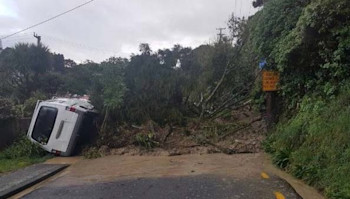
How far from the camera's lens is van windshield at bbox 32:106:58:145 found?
11.9m

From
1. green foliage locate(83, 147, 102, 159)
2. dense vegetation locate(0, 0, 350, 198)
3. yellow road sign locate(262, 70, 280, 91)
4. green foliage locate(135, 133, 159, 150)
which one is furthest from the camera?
green foliage locate(135, 133, 159, 150)

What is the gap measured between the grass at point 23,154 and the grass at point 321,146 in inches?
285

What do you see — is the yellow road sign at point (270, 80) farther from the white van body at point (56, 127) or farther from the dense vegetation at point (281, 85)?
the white van body at point (56, 127)

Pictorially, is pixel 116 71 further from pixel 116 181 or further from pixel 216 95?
pixel 116 181

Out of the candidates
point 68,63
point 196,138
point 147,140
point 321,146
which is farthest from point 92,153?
point 68,63

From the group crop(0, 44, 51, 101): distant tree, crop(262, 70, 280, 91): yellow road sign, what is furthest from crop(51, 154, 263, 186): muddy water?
crop(0, 44, 51, 101): distant tree

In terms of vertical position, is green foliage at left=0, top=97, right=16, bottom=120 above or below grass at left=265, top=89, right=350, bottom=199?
below

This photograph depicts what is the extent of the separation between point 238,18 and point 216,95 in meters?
6.13

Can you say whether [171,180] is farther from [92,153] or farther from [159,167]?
[92,153]

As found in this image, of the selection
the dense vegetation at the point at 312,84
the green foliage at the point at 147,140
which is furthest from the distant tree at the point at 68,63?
the dense vegetation at the point at 312,84

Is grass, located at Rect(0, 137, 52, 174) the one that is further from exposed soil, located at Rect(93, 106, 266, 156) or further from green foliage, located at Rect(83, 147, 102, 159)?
exposed soil, located at Rect(93, 106, 266, 156)

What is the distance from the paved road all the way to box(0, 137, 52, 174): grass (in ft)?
6.03

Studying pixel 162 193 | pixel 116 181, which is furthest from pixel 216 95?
pixel 162 193

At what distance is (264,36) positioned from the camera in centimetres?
1149
